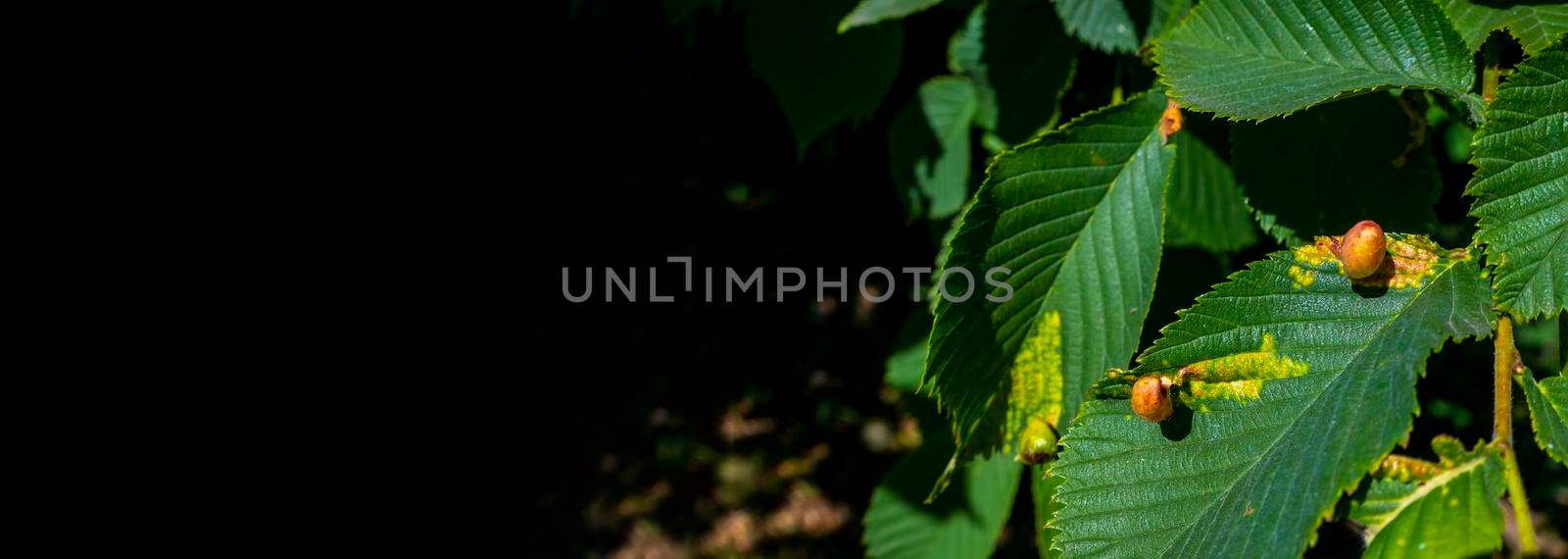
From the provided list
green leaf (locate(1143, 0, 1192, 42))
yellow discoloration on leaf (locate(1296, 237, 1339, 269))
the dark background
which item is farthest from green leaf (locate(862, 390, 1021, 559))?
the dark background

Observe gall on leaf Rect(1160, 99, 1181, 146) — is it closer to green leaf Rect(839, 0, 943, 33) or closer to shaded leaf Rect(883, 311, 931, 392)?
green leaf Rect(839, 0, 943, 33)

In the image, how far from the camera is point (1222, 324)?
0.88 m

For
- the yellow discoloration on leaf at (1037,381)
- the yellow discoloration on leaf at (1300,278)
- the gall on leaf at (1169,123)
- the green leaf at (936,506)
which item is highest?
the gall on leaf at (1169,123)

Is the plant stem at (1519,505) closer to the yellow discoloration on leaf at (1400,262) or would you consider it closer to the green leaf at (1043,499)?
the yellow discoloration on leaf at (1400,262)

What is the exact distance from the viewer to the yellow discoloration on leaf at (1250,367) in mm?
849

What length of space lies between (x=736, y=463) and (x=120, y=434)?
2281 millimetres

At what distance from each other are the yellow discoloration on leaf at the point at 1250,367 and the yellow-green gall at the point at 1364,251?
0.28 ft

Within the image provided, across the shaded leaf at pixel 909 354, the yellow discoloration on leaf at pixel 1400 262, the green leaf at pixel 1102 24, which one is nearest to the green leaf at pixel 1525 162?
the yellow discoloration on leaf at pixel 1400 262

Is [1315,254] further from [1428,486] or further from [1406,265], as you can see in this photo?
[1428,486]

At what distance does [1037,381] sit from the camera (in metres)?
1.06

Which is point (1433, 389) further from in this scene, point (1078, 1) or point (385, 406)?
point (385, 406)

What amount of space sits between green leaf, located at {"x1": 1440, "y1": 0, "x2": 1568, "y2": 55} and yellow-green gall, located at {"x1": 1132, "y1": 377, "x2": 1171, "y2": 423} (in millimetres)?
424

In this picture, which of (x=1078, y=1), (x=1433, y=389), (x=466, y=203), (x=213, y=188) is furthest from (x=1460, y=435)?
(x=213, y=188)

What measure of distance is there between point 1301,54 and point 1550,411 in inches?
15.0
